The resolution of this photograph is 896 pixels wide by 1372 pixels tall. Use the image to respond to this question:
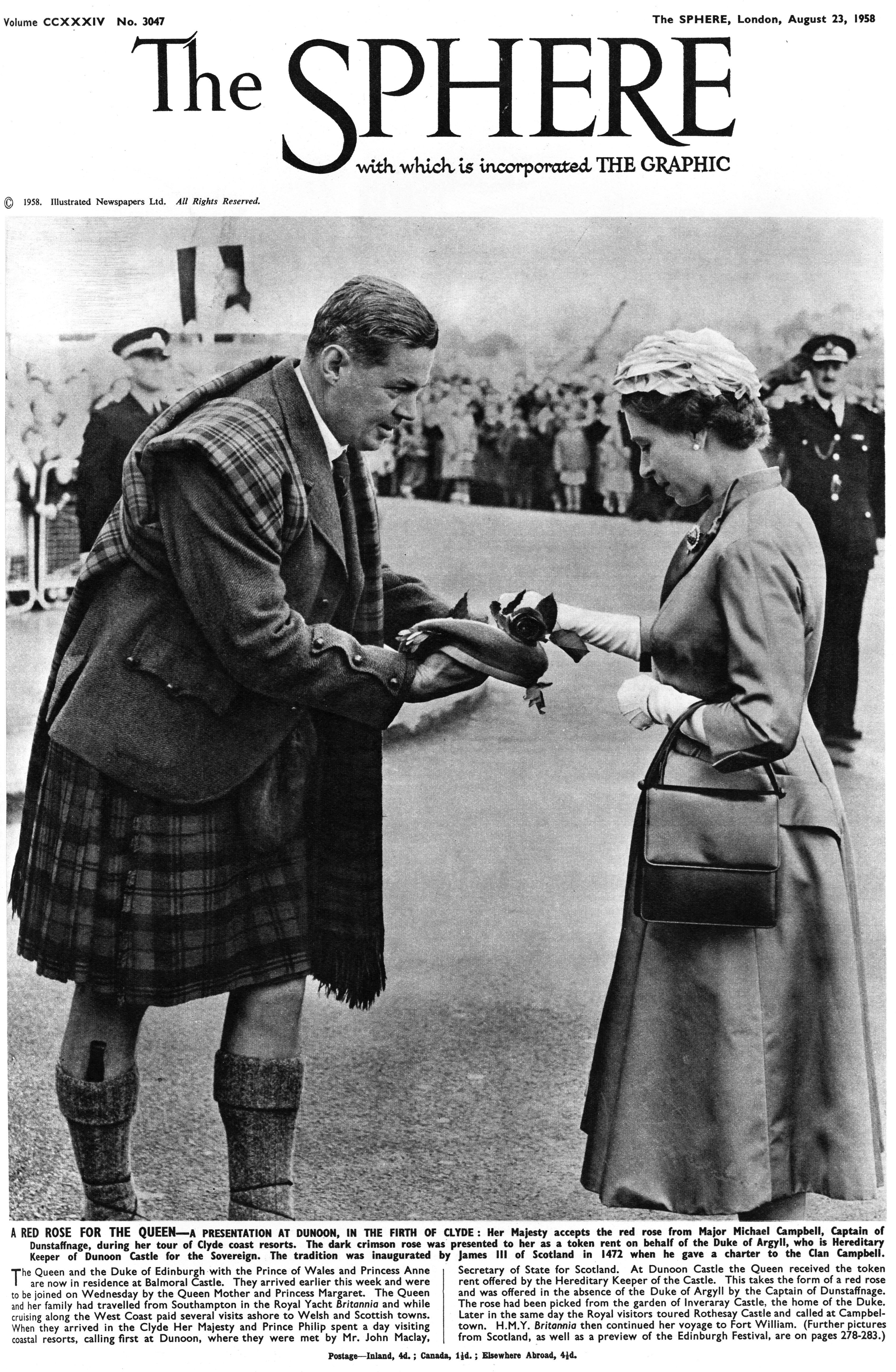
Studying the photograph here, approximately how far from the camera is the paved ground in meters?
3.61

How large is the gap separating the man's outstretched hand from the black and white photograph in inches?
0.6

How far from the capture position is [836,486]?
3621mm

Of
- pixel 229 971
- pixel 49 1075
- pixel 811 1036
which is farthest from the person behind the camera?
pixel 49 1075

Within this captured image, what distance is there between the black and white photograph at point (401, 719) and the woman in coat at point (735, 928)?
1 cm

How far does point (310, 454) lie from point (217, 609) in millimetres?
488

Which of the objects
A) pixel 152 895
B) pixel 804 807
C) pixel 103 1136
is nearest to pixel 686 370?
pixel 804 807

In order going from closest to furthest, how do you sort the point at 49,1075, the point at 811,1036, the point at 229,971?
the point at 811,1036 → the point at 229,971 → the point at 49,1075

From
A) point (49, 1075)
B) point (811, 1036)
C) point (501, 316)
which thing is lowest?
point (49, 1075)

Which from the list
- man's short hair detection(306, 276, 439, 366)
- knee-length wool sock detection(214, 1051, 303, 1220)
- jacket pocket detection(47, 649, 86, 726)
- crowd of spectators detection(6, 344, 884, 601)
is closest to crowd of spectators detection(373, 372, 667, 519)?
crowd of spectators detection(6, 344, 884, 601)

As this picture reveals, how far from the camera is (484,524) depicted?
12.1 feet

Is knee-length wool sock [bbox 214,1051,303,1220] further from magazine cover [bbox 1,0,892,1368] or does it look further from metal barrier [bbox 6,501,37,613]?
metal barrier [bbox 6,501,37,613]

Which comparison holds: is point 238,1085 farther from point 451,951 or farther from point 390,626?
point 390,626
